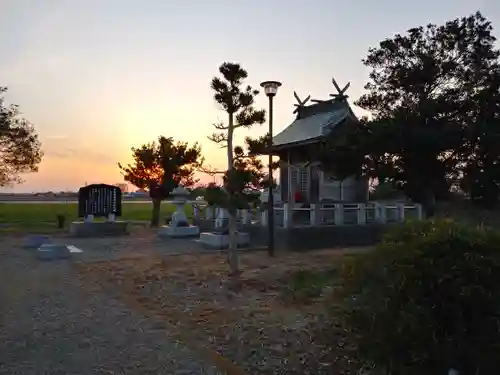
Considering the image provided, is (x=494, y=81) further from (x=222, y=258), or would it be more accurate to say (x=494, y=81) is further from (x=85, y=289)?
(x=85, y=289)

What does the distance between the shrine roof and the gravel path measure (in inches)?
403

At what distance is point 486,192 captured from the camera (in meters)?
14.4

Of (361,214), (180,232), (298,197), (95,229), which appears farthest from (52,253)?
(361,214)

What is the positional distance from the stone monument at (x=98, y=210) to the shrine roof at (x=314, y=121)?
25.5 ft

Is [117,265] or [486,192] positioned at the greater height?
[486,192]

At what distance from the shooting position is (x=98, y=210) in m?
21.7

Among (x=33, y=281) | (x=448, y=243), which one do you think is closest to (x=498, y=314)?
(x=448, y=243)

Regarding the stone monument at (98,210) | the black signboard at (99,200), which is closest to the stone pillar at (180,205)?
the stone monument at (98,210)

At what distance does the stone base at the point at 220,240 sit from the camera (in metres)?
14.8

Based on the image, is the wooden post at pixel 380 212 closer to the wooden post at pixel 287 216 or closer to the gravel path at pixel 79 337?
the wooden post at pixel 287 216

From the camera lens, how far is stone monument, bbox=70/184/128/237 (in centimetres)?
2059

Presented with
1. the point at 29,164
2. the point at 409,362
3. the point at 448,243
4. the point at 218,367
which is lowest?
the point at 218,367

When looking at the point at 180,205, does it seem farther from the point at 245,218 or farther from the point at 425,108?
the point at 425,108

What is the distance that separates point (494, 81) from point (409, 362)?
12953 mm
